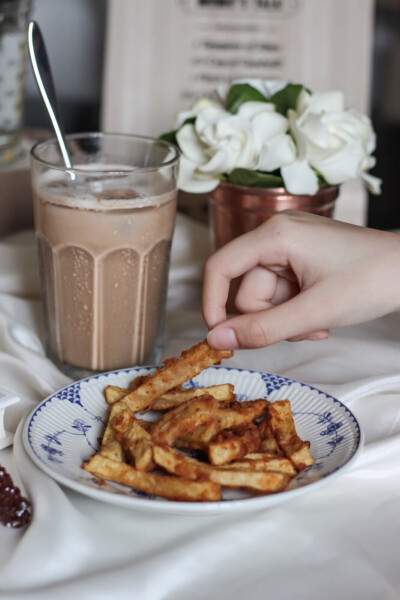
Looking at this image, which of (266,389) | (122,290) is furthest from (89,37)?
(266,389)

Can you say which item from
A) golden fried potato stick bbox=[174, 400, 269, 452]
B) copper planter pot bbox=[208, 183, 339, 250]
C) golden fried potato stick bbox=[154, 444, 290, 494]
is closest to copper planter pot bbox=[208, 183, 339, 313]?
copper planter pot bbox=[208, 183, 339, 250]

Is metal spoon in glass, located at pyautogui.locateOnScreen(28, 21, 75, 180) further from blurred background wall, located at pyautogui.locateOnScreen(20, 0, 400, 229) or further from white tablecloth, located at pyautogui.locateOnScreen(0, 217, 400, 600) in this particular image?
blurred background wall, located at pyautogui.locateOnScreen(20, 0, 400, 229)

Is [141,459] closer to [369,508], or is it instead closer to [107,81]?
[369,508]

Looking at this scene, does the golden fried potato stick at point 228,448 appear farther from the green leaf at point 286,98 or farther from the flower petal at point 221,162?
the green leaf at point 286,98

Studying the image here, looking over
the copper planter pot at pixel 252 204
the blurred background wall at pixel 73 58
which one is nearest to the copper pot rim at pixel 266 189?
the copper planter pot at pixel 252 204

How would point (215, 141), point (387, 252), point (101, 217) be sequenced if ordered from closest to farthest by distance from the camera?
point (387, 252), point (101, 217), point (215, 141)

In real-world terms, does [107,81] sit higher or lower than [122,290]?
higher

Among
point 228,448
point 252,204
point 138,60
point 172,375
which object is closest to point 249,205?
point 252,204
